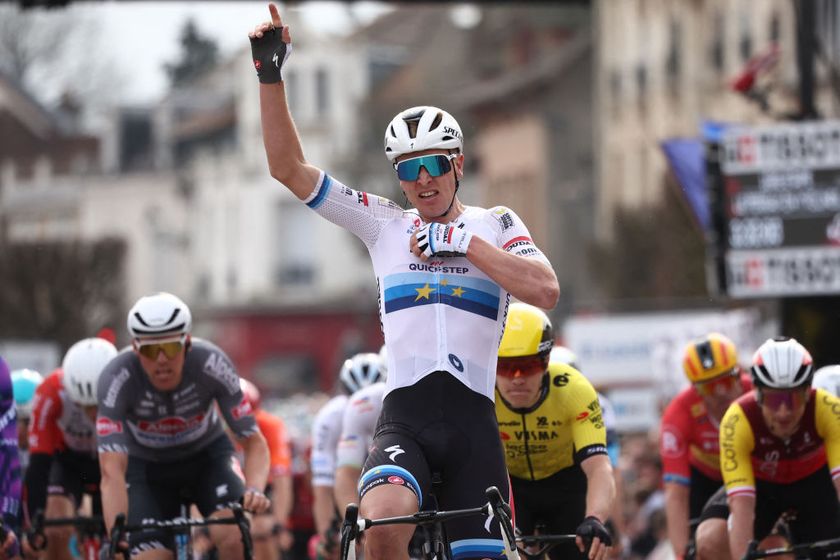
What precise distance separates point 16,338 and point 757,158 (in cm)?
2960

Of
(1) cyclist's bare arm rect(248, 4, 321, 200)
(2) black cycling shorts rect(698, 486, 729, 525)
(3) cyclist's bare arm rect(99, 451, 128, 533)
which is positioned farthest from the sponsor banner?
(1) cyclist's bare arm rect(248, 4, 321, 200)

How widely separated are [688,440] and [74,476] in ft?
13.2

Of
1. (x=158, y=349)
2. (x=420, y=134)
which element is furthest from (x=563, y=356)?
(x=420, y=134)

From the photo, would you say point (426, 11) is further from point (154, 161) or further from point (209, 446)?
point (209, 446)

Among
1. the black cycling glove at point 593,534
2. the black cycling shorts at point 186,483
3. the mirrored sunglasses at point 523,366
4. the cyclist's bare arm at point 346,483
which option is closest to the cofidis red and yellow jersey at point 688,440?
the cyclist's bare arm at point 346,483

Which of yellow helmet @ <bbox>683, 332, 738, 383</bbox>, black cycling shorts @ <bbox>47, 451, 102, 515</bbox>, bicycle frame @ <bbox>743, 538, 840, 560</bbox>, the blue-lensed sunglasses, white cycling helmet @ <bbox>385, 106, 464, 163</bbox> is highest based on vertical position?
white cycling helmet @ <bbox>385, 106, 464, 163</bbox>

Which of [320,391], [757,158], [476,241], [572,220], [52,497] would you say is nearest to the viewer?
[476,241]

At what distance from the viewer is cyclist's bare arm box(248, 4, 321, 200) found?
337 inches

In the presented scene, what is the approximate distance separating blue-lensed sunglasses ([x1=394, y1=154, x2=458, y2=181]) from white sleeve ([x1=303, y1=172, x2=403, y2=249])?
0.16 metres

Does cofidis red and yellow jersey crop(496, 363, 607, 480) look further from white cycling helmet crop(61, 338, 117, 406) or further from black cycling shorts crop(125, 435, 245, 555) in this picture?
white cycling helmet crop(61, 338, 117, 406)

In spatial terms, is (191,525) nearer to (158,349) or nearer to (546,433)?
(158,349)

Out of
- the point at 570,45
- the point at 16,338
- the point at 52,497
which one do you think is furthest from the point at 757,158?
the point at 570,45

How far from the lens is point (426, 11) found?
262ft

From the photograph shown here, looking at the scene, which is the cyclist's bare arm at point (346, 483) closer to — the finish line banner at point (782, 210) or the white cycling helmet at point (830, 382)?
the white cycling helmet at point (830, 382)
